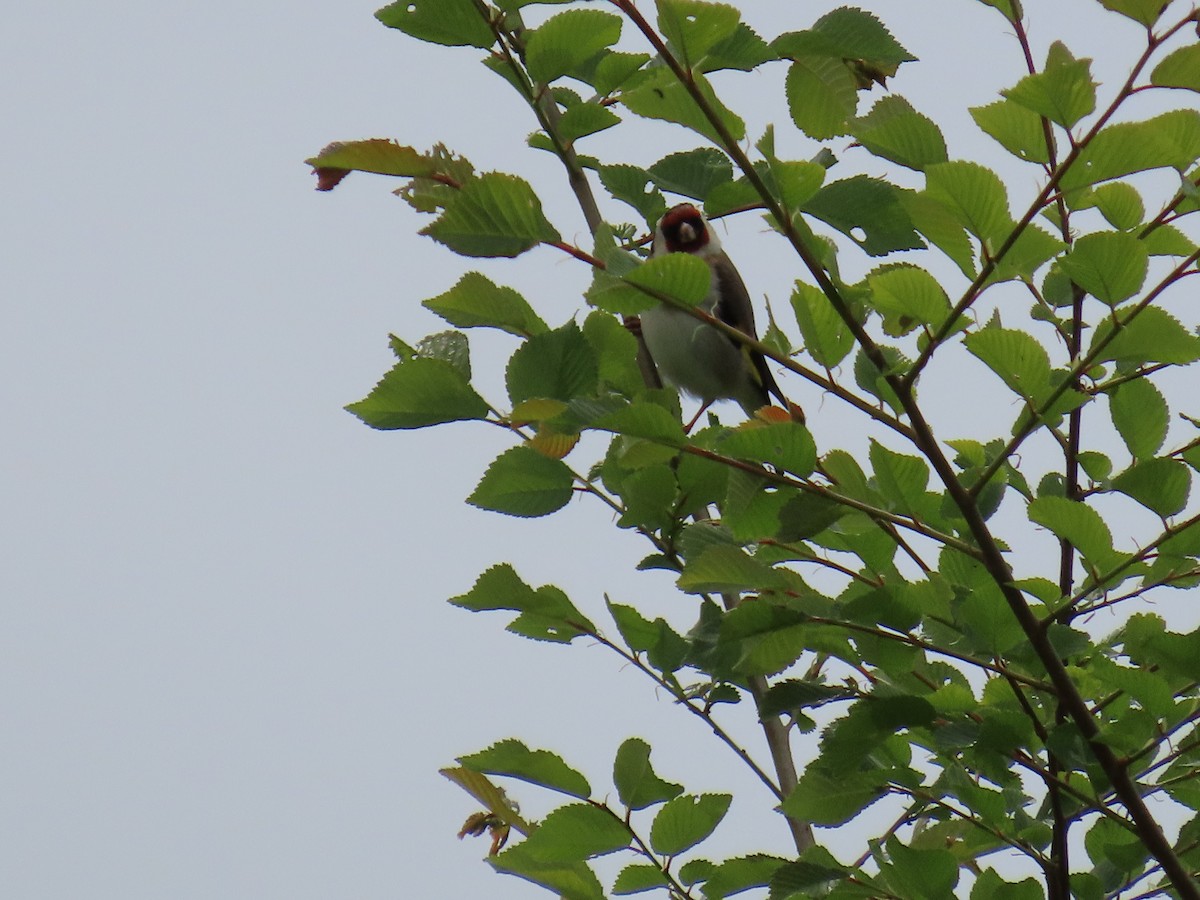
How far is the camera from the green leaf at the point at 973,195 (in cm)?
159

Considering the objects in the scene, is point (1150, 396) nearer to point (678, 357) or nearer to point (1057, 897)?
point (1057, 897)

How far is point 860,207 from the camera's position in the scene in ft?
5.81

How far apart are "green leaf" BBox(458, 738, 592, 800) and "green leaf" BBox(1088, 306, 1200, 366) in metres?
1.01

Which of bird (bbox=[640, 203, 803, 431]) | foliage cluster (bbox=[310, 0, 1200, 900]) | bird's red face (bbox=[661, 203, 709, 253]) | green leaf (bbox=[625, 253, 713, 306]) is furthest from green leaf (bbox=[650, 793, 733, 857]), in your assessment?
bird's red face (bbox=[661, 203, 709, 253])

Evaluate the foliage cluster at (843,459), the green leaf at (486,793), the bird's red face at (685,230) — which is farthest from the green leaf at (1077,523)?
the bird's red face at (685,230)

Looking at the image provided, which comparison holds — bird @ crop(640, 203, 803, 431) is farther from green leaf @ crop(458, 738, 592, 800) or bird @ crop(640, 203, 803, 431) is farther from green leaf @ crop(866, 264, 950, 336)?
green leaf @ crop(866, 264, 950, 336)

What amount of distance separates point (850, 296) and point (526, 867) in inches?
41.0

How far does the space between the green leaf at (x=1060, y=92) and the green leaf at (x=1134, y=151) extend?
49 millimetres

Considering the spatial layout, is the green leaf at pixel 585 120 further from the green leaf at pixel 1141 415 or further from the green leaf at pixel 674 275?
the green leaf at pixel 1141 415

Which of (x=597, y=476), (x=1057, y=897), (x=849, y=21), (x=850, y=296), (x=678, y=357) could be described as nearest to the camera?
(x=850, y=296)

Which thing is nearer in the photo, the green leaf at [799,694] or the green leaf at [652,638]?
the green leaf at [799,694]

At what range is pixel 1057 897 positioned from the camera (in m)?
1.96

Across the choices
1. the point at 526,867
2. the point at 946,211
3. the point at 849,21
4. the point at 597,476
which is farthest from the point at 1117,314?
the point at 526,867

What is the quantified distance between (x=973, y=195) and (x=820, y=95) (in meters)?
0.35
